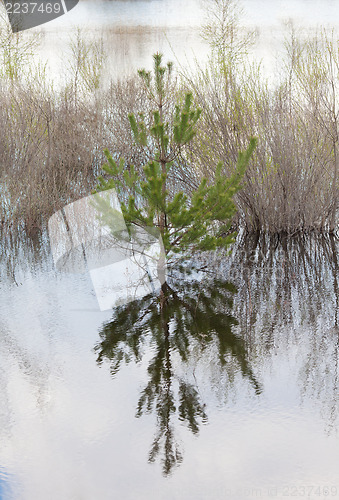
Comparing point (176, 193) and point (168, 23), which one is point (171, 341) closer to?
point (176, 193)

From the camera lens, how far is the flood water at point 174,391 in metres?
3.04

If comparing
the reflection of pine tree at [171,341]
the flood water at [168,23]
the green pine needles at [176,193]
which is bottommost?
the reflection of pine tree at [171,341]

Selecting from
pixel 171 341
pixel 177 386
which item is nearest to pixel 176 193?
pixel 171 341

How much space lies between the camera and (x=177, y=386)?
395 cm

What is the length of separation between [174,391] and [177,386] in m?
0.07

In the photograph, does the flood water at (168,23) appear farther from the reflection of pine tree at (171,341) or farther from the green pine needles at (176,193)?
the reflection of pine tree at (171,341)

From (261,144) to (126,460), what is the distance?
5.55m

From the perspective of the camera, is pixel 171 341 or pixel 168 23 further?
pixel 168 23

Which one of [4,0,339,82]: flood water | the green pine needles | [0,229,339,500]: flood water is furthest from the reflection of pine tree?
[4,0,339,82]: flood water

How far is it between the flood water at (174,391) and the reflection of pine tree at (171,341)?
1 cm

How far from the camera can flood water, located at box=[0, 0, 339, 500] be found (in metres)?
3.05

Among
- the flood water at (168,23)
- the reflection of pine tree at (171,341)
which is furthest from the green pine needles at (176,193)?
the flood water at (168,23)

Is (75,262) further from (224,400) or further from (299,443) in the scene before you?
(299,443)

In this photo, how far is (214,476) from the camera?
3037mm
